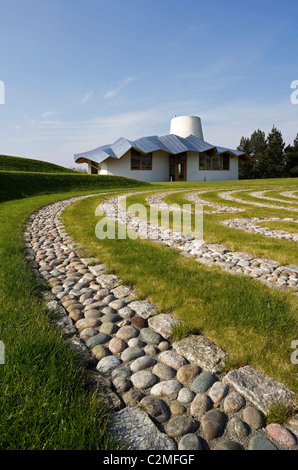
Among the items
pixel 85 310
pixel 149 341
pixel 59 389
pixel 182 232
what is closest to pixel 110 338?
pixel 149 341

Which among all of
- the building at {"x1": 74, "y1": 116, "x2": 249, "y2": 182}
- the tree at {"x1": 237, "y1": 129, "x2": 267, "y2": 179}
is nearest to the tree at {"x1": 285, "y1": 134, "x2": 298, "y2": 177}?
the tree at {"x1": 237, "y1": 129, "x2": 267, "y2": 179}

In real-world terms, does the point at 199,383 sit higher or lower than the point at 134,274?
lower

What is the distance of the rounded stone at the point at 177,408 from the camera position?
186 centimetres

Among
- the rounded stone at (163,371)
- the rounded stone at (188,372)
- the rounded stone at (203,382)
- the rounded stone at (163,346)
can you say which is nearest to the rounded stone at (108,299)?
the rounded stone at (163,346)

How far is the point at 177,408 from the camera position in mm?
1892

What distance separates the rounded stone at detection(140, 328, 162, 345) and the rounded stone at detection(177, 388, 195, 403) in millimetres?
624

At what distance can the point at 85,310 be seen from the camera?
321cm

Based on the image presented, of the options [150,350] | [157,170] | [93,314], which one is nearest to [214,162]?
[157,170]

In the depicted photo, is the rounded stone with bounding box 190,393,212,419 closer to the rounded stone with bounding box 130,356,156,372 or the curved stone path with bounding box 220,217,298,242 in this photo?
the rounded stone with bounding box 130,356,156,372

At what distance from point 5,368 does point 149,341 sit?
1.19m

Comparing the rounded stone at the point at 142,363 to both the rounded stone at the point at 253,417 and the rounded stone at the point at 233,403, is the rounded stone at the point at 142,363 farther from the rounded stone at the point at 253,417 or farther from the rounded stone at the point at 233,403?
the rounded stone at the point at 253,417

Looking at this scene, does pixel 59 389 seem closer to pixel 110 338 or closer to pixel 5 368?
pixel 5 368

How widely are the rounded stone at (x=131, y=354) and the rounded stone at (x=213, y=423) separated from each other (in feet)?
Result: 2.50
